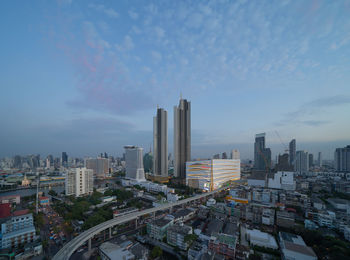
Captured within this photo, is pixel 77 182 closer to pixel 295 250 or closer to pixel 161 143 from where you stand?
pixel 161 143

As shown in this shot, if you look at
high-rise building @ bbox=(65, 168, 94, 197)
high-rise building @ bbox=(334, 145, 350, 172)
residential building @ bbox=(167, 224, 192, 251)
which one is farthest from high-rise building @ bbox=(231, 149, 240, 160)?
residential building @ bbox=(167, 224, 192, 251)

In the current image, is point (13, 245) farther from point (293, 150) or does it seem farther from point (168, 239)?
point (293, 150)

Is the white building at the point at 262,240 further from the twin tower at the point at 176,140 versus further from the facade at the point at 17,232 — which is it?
the twin tower at the point at 176,140

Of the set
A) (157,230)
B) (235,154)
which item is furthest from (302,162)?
(157,230)

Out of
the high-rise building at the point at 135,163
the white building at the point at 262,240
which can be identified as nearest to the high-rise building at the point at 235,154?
the high-rise building at the point at 135,163

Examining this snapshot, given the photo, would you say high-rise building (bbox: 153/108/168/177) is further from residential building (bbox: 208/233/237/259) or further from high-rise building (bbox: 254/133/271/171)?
high-rise building (bbox: 254/133/271/171)

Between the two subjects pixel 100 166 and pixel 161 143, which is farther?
pixel 100 166

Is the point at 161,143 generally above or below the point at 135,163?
above
